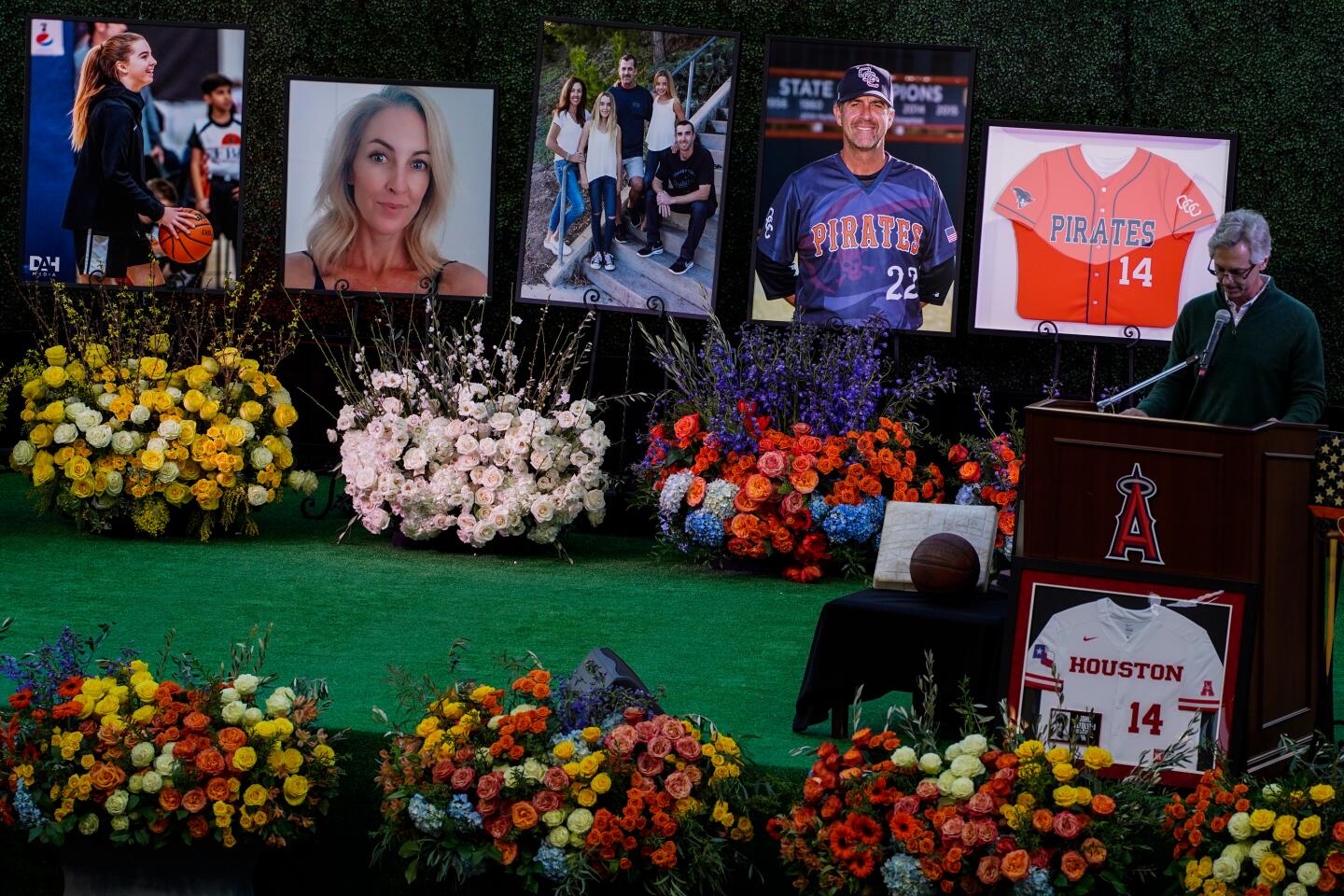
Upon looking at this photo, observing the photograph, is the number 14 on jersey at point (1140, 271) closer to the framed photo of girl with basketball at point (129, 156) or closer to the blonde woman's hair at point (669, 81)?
the blonde woman's hair at point (669, 81)

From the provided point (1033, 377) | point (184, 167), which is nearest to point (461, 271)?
point (184, 167)

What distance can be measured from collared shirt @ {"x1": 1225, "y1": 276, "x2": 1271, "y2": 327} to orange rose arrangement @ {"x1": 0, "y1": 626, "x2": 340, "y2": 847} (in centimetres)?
252

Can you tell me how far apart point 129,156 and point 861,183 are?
11.7 feet

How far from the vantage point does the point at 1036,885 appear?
9.48ft

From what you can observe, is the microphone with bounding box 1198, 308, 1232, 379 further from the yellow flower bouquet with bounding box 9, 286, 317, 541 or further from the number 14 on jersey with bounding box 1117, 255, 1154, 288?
the yellow flower bouquet with bounding box 9, 286, 317, 541

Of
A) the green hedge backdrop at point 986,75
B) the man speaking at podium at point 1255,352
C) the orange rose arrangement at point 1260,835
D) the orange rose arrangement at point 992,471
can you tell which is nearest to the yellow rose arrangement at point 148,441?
the green hedge backdrop at point 986,75

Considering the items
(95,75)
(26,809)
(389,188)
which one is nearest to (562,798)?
(26,809)

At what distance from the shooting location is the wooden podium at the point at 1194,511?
3.23 meters

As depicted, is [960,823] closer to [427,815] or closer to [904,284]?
[427,815]

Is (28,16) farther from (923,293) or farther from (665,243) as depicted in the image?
(923,293)

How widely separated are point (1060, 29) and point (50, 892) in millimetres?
7042

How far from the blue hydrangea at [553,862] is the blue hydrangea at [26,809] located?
3.27ft

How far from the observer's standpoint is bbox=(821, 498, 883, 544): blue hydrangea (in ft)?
20.4

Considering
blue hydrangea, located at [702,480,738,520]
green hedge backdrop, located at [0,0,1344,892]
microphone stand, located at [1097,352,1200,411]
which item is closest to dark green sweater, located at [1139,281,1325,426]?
microphone stand, located at [1097,352,1200,411]
